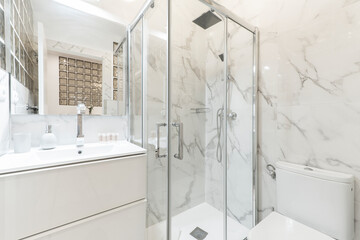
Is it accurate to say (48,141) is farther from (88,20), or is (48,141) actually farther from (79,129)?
(88,20)

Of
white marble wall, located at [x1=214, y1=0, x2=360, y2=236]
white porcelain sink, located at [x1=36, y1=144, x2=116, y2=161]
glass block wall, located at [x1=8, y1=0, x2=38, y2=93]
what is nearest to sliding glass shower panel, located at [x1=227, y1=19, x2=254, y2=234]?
white marble wall, located at [x1=214, y1=0, x2=360, y2=236]

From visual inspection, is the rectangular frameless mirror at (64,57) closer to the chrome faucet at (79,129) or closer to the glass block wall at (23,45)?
the glass block wall at (23,45)

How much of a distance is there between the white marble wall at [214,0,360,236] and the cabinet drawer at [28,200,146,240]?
3.87 ft

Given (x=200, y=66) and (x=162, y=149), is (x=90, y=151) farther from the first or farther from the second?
→ (x=200, y=66)

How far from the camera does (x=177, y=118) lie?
1.34m

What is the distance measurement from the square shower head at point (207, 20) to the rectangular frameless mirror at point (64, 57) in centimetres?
71

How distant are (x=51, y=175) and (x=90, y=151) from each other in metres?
0.41

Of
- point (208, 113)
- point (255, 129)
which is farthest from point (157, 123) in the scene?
point (255, 129)

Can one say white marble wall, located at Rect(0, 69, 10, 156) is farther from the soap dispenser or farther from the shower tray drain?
the shower tray drain

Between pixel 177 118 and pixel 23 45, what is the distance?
3.75 feet

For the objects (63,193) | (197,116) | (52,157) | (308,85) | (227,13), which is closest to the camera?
(63,193)

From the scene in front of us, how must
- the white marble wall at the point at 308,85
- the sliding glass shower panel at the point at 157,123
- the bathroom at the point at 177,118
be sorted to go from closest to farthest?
1. the bathroom at the point at 177,118
2. the white marble wall at the point at 308,85
3. the sliding glass shower panel at the point at 157,123

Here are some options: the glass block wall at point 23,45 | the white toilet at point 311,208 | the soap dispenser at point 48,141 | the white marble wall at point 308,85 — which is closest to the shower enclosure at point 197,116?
the white marble wall at point 308,85

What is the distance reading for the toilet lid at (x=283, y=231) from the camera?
976 mm
